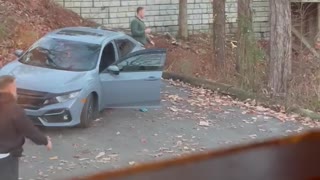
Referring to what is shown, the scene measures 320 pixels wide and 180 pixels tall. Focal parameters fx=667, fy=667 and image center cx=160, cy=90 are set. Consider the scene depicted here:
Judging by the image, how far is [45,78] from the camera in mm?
9406

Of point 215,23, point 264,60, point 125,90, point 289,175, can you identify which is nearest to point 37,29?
point 215,23

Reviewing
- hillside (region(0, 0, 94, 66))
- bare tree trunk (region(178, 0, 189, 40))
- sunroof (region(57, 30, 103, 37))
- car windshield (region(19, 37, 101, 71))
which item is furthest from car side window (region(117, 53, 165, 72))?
bare tree trunk (region(178, 0, 189, 40))

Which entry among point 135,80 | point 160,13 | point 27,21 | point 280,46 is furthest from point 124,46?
point 160,13

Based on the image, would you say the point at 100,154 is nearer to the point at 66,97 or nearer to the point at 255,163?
the point at 66,97

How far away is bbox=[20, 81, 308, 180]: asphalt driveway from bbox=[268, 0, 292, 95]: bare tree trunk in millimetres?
1996

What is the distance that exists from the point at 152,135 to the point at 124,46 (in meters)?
2.33

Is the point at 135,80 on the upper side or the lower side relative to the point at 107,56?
lower

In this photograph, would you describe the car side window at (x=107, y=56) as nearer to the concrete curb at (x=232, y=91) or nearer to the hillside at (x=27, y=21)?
the concrete curb at (x=232, y=91)

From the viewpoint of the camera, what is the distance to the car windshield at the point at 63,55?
395 inches

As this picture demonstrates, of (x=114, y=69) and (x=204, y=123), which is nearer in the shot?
(x=114, y=69)

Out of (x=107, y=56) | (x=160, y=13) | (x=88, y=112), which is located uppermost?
(x=160, y=13)

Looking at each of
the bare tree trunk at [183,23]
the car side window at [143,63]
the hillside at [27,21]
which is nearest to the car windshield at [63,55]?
the car side window at [143,63]

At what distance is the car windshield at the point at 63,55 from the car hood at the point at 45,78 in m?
0.22

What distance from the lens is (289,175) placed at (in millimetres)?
1271
